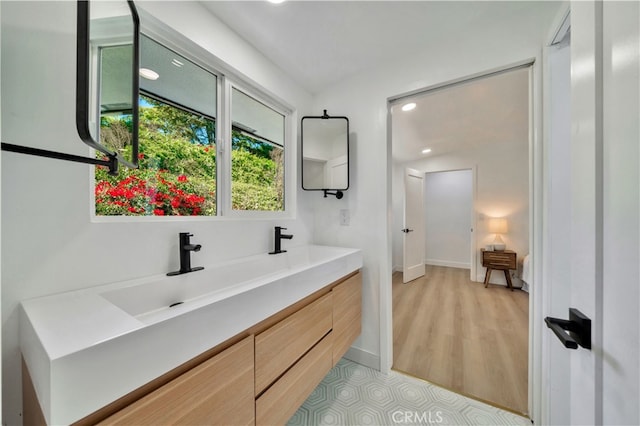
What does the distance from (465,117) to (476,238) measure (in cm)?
223

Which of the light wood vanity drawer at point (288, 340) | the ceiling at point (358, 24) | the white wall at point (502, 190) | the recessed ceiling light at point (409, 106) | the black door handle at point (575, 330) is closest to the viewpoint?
the black door handle at point (575, 330)

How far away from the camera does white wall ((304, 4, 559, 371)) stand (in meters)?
1.58

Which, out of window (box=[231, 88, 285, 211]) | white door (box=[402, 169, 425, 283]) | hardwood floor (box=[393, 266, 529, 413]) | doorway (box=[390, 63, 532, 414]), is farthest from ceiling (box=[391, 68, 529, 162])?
hardwood floor (box=[393, 266, 529, 413])

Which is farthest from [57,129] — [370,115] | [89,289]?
[370,115]

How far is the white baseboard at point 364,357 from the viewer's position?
1823 millimetres

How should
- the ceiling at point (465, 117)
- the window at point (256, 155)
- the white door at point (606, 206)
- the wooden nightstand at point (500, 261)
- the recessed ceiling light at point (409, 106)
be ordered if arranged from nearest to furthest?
the white door at point (606, 206), the window at point (256, 155), the ceiling at point (465, 117), the recessed ceiling light at point (409, 106), the wooden nightstand at point (500, 261)

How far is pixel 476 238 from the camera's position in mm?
4094

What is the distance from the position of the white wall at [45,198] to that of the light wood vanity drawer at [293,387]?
776 mm

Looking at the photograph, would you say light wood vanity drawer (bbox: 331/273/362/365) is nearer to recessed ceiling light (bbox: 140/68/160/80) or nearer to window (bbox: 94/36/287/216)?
window (bbox: 94/36/287/216)

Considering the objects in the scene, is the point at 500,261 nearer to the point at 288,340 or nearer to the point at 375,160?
the point at 375,160

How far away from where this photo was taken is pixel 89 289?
898mm

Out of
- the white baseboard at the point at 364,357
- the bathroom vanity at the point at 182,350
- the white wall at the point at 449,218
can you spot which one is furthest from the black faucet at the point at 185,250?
the white wall at the point at 449,218

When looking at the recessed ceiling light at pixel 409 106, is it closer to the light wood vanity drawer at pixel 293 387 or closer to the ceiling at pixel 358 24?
the ceiling at pixel 358 24

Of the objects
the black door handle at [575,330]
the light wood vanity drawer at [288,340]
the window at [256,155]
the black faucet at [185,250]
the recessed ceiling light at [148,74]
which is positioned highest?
the recessed ceiling light at [148,74]
